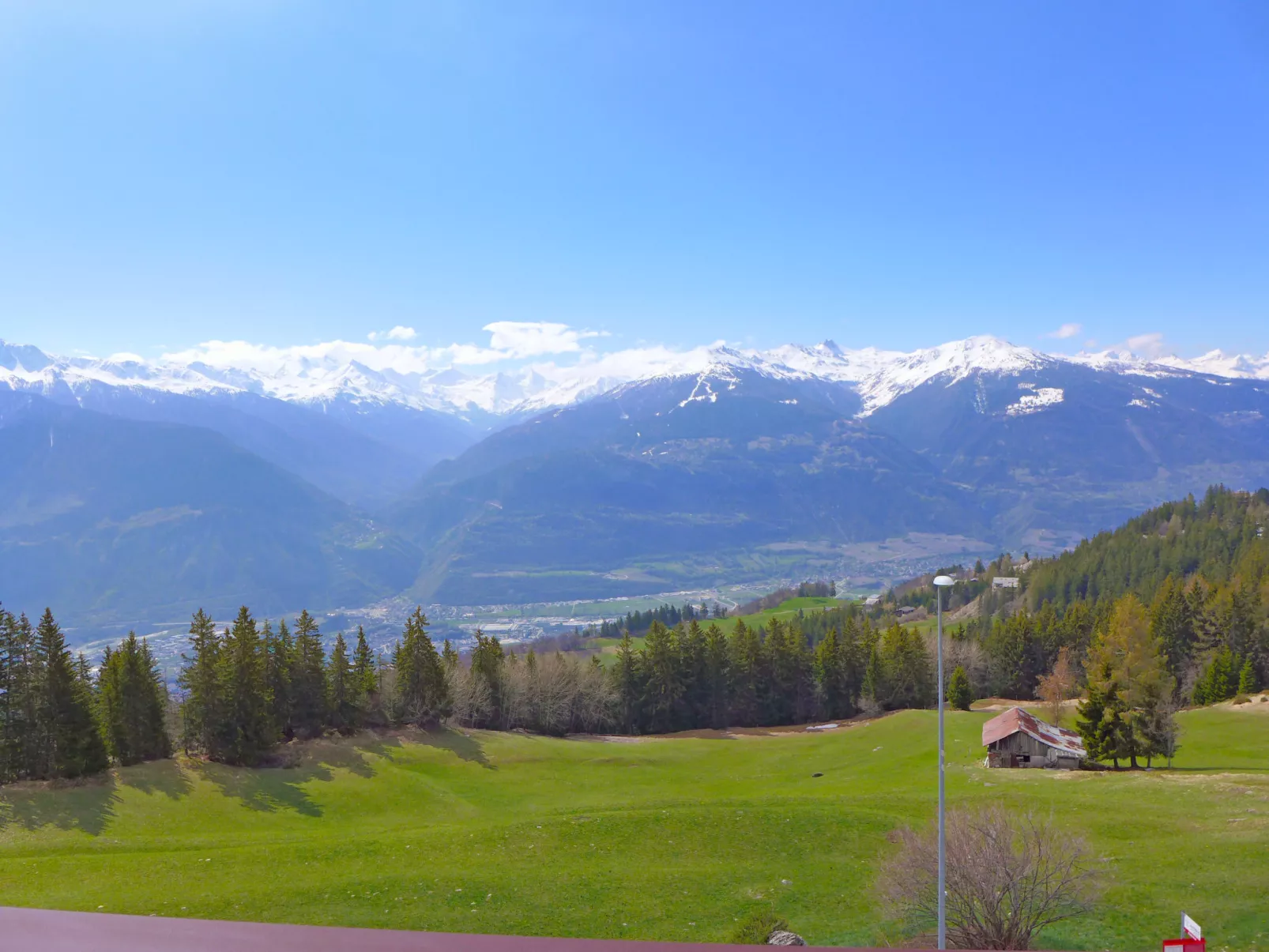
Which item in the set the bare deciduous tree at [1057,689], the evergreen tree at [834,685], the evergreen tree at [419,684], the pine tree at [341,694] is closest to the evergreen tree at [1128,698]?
the bare deciduous tree at [1057,689]

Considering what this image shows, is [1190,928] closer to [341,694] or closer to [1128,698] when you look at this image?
[1128,698]

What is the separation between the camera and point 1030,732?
187ft

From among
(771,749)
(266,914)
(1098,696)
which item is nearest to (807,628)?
(771,749)

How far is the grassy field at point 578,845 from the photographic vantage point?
2577cm

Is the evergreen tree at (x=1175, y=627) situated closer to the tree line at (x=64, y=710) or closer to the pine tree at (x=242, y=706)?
the pine tree at (x=242, y=706)

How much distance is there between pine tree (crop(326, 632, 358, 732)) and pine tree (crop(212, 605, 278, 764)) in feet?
20.7

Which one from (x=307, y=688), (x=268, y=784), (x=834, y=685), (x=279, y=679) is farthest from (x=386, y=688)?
(x=834, y=685)

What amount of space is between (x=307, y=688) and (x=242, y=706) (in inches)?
355

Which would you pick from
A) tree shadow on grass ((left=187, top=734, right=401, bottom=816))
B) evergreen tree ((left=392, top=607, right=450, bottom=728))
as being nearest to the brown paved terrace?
tree shadow on grass ((left=187, top=734, right=401, bottom=816))

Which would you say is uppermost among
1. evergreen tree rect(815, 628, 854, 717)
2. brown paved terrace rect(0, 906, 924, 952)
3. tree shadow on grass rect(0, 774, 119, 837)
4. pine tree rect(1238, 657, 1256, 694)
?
brown paved terrace rect(0, 906, 924, 952)

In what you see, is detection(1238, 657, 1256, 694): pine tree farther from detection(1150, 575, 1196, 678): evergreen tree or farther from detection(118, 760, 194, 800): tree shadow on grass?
detection(118, 760, 194, 800): tree shadow on grass

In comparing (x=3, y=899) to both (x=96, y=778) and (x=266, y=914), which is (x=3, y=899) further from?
(x=96, y=778)

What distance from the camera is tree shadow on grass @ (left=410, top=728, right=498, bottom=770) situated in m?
61.3

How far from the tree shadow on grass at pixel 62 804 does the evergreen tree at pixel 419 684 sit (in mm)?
25906
